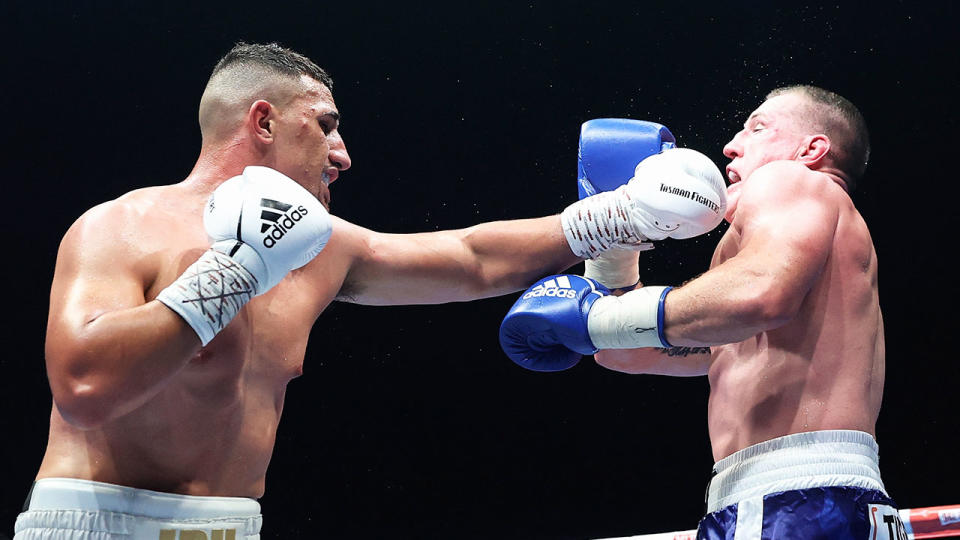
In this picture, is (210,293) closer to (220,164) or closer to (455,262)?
(220,164)

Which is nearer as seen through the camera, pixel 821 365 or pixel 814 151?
pixel 821 365

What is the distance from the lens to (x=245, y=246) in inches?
67.8

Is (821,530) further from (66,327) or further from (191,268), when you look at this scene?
(66,327)

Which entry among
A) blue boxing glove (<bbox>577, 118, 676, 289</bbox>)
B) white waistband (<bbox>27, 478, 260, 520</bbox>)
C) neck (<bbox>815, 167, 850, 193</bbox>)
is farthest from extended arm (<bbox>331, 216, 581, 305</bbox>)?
white waistband (<bbox>27, 478, 260, 520</bbox>)

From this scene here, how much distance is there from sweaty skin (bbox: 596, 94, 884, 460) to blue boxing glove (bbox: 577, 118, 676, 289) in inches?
15.0

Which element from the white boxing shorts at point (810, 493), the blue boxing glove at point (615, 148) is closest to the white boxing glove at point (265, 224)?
the blue boxing glove at point (615, 148)

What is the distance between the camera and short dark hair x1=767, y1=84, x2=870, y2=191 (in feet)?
7.50

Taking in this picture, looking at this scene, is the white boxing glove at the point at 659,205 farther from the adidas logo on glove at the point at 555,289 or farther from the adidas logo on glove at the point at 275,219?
the adidas logo on glove at the point at 275,219

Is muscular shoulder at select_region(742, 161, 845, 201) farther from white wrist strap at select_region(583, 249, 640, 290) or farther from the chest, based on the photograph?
white wrist strap at select_region(583, 249, 640, 290)

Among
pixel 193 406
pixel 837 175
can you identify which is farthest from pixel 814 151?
pixel 193 406

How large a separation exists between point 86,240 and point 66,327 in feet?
0.74

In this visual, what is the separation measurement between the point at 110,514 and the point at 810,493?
1.30m

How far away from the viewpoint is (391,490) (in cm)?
428

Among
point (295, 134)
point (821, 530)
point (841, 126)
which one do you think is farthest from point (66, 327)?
point (841, 126)
